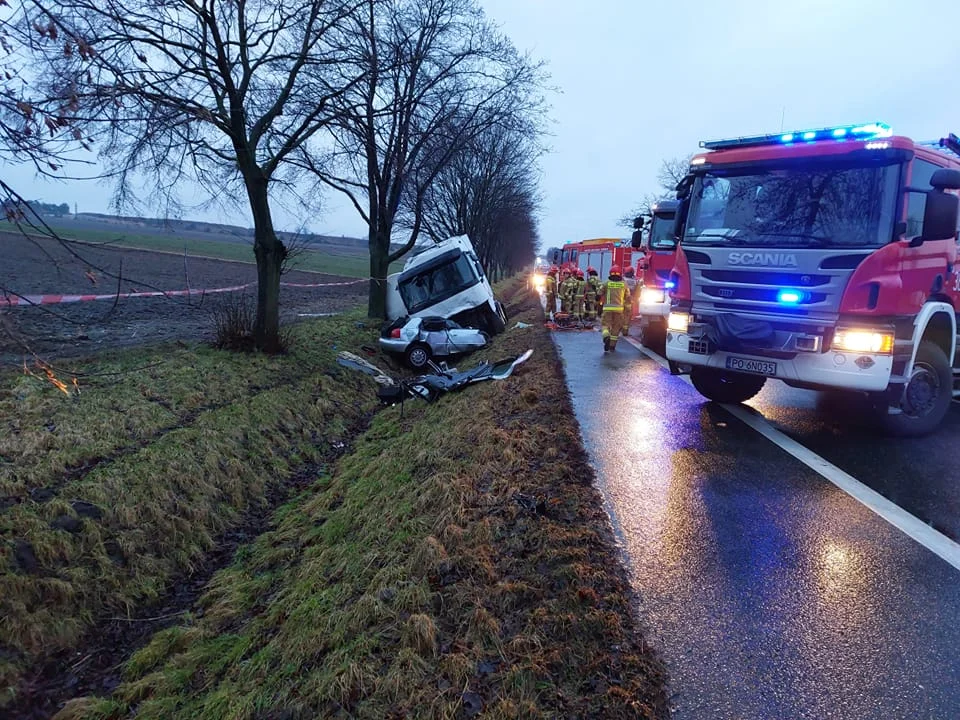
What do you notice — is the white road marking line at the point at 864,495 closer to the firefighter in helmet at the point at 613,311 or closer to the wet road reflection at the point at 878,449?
the wet road reflection at the point at 878,449

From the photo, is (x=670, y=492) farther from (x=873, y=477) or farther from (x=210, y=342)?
(x=210, y=342)

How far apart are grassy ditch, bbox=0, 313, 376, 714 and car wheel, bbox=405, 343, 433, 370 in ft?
11.7

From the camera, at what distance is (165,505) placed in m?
5.95

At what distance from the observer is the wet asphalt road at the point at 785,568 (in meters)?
2.47

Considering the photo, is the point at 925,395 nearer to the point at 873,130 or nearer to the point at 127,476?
the point at 873,130

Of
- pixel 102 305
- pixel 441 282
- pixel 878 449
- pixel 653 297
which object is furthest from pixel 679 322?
pixel 102 305

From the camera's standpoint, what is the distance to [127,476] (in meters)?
5.95

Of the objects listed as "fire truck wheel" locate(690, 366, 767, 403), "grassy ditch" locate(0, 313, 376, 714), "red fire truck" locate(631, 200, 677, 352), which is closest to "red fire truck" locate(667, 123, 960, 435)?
"fire truck wheel" locate(690, 366, 767, 403)

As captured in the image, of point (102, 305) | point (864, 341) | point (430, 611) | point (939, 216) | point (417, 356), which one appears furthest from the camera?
point (102, 305)

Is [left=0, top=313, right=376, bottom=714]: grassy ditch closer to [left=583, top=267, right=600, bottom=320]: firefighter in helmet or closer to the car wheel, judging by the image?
the car wheel

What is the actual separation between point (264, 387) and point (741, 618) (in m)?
8.49

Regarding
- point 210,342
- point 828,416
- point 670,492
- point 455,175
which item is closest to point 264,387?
point 210,342

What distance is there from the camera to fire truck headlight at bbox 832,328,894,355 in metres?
5.08

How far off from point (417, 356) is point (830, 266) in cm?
970
